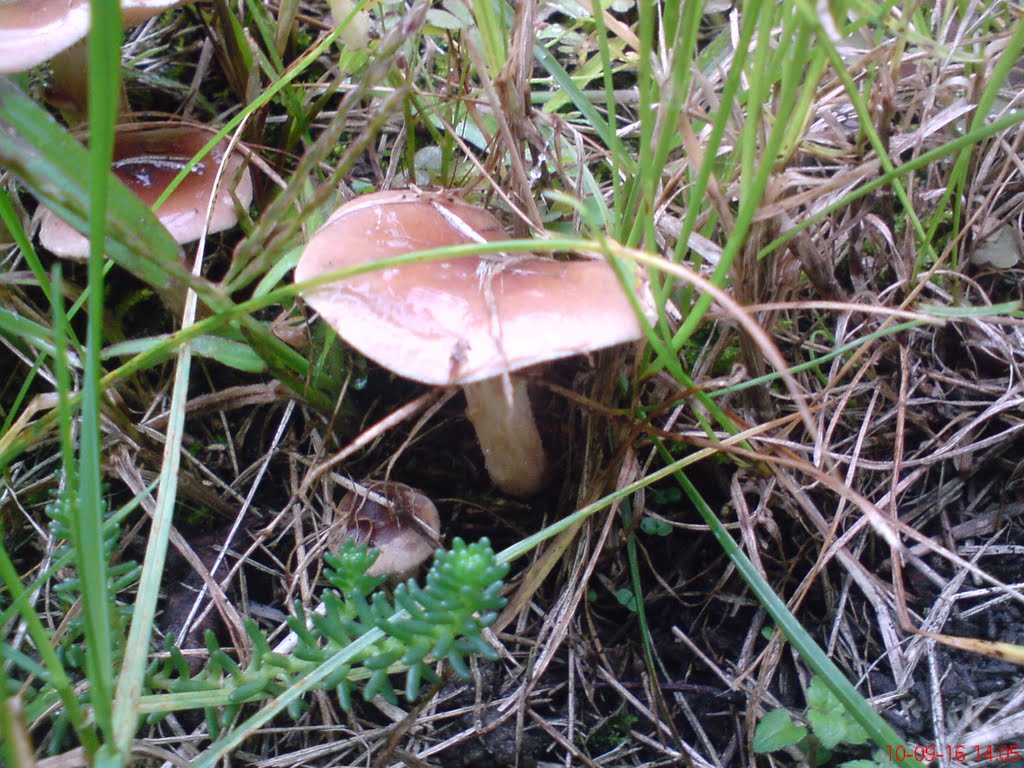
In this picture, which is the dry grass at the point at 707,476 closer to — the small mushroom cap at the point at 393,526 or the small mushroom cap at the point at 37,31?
the small mushroom cap at the point at 393,526

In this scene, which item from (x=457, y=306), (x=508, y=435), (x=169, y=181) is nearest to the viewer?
(x=457, y=306)

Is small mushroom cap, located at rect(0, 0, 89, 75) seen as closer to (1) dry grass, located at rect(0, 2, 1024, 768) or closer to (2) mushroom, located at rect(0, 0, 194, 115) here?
(2) mushroom, located at rect(0, 0, 194, 115)

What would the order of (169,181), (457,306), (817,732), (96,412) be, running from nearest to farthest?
(96,412) → (457,306) → (817,732) → (169,181)

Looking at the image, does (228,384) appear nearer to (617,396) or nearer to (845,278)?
(617,396)

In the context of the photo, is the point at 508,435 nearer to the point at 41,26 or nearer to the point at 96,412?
the point at 96,412

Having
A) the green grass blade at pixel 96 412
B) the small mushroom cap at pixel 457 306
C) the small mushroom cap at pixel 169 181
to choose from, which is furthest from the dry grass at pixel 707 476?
the green grass blade at pixel 96 412
